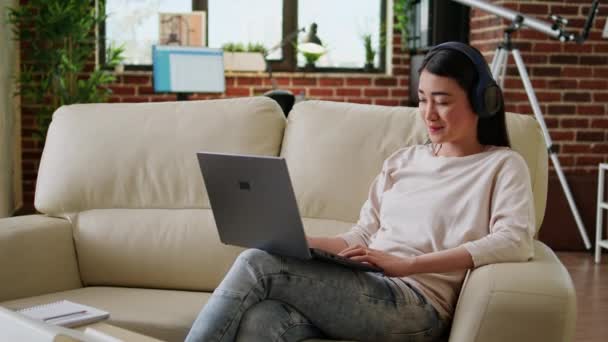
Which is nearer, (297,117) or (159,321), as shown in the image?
(159,321)

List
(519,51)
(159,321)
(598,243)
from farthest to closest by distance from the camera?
(519,51) → (598,243) → (159,321)

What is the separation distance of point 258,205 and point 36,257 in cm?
92

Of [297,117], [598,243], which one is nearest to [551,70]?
[598,243]

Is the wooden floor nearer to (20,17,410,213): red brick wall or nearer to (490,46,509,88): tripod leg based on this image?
(490,46,509,88): tripod leg

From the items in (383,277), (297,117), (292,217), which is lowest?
(383,277)

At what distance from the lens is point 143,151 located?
2.63 metres

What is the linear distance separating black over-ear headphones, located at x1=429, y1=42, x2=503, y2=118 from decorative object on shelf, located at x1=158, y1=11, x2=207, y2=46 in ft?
13.8

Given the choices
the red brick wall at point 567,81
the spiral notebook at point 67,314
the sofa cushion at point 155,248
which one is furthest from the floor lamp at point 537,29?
the spiral notebook at point 67,314

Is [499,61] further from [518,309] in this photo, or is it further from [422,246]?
[518,309]

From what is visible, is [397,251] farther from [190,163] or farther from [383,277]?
[190,163]

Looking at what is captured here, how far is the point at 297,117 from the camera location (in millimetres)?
2643

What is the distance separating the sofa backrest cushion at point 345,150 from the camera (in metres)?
2.45

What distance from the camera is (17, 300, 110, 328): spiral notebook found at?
5.82 feet

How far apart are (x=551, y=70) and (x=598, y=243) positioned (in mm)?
1124
